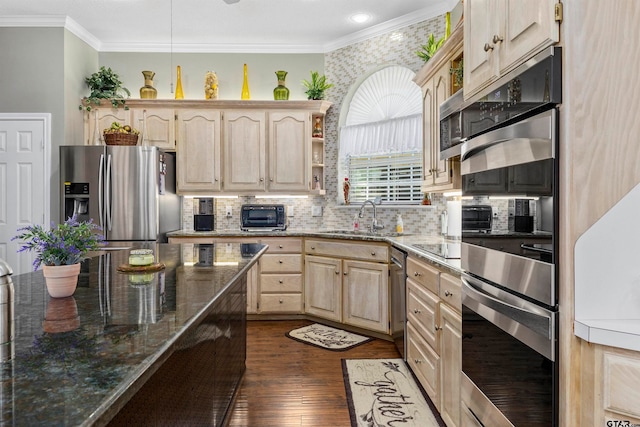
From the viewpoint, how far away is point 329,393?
9.33 feet

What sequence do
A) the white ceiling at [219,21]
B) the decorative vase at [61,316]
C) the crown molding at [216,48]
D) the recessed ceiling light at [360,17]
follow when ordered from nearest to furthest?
the decorative vase at [61,316] < the white ceiling at [219,21] < the recessed ceiling light at [360,17] < the crown molding at [216,48]

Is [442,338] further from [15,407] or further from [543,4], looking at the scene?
[15,407]

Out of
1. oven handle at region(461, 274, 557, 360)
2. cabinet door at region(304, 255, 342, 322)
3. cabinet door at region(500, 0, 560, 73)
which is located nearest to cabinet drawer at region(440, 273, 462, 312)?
oven handle at region(461, 274, 557, 360)

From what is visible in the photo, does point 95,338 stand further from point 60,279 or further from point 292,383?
point 292,383

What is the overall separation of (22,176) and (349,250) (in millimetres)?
3397

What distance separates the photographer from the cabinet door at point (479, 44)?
5.47ft

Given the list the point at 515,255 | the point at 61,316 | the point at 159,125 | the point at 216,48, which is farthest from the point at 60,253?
the point at 216,48

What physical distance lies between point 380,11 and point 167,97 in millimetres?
2586

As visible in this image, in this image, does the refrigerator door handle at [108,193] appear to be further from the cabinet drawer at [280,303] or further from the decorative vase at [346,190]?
the decorative vase at [346,190]

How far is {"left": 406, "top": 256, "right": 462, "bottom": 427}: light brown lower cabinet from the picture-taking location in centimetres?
214

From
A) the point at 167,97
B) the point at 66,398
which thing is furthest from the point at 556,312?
the point at 167,97

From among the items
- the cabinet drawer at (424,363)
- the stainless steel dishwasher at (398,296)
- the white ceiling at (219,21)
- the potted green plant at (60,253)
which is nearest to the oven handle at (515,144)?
the cabinet drawer at (424,363)

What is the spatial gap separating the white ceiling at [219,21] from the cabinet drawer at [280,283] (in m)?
2.63

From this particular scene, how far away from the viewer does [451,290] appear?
2.20 meters
